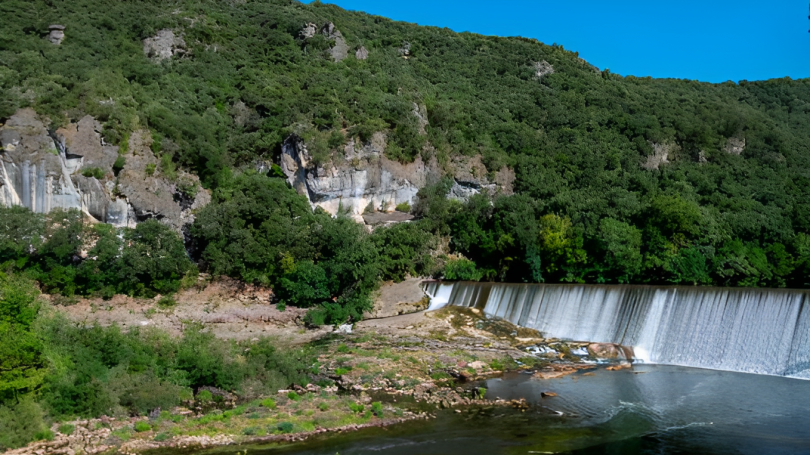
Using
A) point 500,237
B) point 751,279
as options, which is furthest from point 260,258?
point 751,279

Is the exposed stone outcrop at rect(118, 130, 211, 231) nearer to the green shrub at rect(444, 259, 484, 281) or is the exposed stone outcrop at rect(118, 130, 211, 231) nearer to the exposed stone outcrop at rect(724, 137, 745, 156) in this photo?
the green shrub at rect(444, 259, 484, 281)

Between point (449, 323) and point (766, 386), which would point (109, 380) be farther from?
point (766, 386)

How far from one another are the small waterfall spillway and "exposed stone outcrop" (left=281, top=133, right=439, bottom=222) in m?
17.5

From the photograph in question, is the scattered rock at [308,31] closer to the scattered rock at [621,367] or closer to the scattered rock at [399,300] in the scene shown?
the scattered rock at [399,300]

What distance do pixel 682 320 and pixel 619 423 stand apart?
38.5ft

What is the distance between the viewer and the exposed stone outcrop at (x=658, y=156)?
182 feet

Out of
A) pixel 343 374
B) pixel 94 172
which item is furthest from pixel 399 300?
pixel 94 172

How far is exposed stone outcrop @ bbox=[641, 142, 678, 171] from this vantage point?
55594 mm

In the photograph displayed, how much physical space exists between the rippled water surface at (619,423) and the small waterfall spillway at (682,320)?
178 cm

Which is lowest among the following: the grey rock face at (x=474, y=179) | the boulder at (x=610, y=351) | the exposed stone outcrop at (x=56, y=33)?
the boulder at (x=610, y=351)

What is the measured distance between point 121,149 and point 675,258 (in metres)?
41.5

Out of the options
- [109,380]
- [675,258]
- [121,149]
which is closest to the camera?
[109,380]

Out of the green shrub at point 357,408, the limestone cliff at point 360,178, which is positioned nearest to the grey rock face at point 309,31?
the limestone cliff at point 360,178

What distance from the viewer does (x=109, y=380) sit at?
20.3 meters
